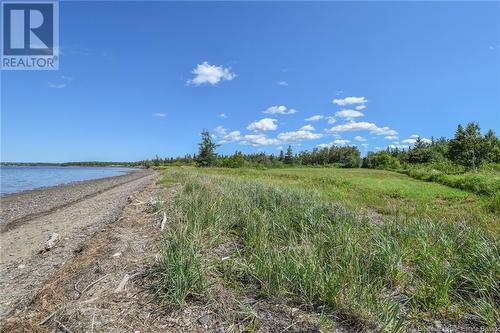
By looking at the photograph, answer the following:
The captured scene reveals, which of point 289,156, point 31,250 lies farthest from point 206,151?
point 31,250

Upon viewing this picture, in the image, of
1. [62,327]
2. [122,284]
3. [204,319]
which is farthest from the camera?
[122,284]

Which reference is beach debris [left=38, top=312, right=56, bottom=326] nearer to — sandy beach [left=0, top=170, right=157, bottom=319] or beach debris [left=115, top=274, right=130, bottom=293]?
beach debris [left=115, top=274, right=130, bottom=293]

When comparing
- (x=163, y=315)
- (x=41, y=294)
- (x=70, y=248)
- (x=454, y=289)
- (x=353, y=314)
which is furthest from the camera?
(x=70, y=248)

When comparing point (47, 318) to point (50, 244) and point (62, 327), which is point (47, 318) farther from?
point (50, 244)

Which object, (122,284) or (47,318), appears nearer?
(47,318)

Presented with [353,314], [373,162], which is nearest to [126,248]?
[353,314]

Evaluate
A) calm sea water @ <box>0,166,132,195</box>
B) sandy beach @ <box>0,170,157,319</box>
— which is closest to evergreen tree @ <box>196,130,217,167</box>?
calm sea water @ <box>0,166,132,195</box>

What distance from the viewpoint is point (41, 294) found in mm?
4316

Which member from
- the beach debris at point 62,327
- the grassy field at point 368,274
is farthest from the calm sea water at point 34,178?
the grassy field at point 368,274

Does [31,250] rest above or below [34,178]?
above

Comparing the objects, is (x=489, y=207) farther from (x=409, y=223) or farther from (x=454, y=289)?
(x=454, y=289)

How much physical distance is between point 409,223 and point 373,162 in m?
87.4

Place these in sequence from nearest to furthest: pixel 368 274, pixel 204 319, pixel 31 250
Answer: pixel 204 319, pixel 368 274, pixel 31 250

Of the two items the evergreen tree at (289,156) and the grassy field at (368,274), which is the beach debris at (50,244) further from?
the evergreen tree at (289,156)
